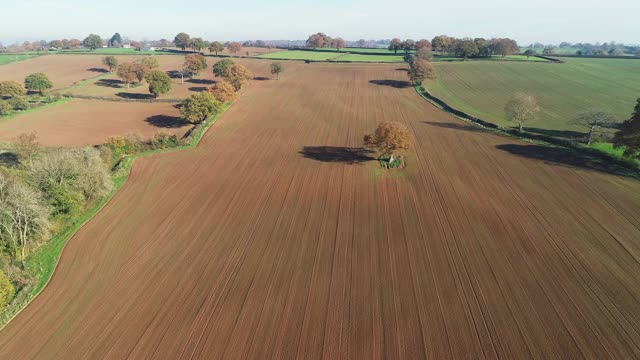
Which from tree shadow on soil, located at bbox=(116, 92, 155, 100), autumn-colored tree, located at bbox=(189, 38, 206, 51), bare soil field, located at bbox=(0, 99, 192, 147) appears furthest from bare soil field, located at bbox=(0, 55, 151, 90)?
bare soil field, located at bbox=(0, 99, 192, 147)

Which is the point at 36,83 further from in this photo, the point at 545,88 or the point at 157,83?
the point at 545,88

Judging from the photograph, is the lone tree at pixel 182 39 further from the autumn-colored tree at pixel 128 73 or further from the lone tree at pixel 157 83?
the lone tree at pixel 157 83

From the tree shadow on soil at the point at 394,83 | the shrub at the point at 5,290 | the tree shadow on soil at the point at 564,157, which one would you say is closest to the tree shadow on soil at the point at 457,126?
the tree shadow on soil at the point at 564,157

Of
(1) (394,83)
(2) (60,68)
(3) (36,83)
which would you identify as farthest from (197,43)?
(1) (394,83)

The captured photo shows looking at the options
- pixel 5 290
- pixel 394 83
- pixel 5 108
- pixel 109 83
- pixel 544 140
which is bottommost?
pixel 5 290

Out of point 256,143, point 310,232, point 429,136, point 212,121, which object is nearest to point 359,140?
point 429,136

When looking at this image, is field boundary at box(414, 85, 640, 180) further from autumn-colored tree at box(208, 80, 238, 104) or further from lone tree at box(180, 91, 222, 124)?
lone tree at box(180, 91, 222, 124)

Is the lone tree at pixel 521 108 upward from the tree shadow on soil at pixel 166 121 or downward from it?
upward
